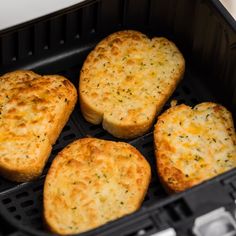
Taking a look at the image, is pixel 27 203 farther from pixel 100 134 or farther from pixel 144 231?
pixel 144 231

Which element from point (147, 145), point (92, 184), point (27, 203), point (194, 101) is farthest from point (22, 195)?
point (194, 101)

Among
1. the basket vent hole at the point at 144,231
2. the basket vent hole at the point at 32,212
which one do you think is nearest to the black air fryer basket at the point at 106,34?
the basket vent hole at the point at 32,212

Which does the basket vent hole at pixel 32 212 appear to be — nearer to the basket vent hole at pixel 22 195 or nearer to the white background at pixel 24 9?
the basket vent hole at pixel 22 195

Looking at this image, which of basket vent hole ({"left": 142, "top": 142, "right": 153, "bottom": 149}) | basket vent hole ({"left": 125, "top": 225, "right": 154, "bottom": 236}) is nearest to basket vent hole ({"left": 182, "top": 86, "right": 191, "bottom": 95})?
basket vent hole ({"left": 142, "top": 142, "right": 153, "bottom": 149})

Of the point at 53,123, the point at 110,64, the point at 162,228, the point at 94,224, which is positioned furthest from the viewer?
the point at 110,64

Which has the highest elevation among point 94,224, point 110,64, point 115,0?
point 115,0

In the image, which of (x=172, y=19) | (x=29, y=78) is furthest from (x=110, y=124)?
A: (x=172, y=19)

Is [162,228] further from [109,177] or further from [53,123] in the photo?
[53,123]
